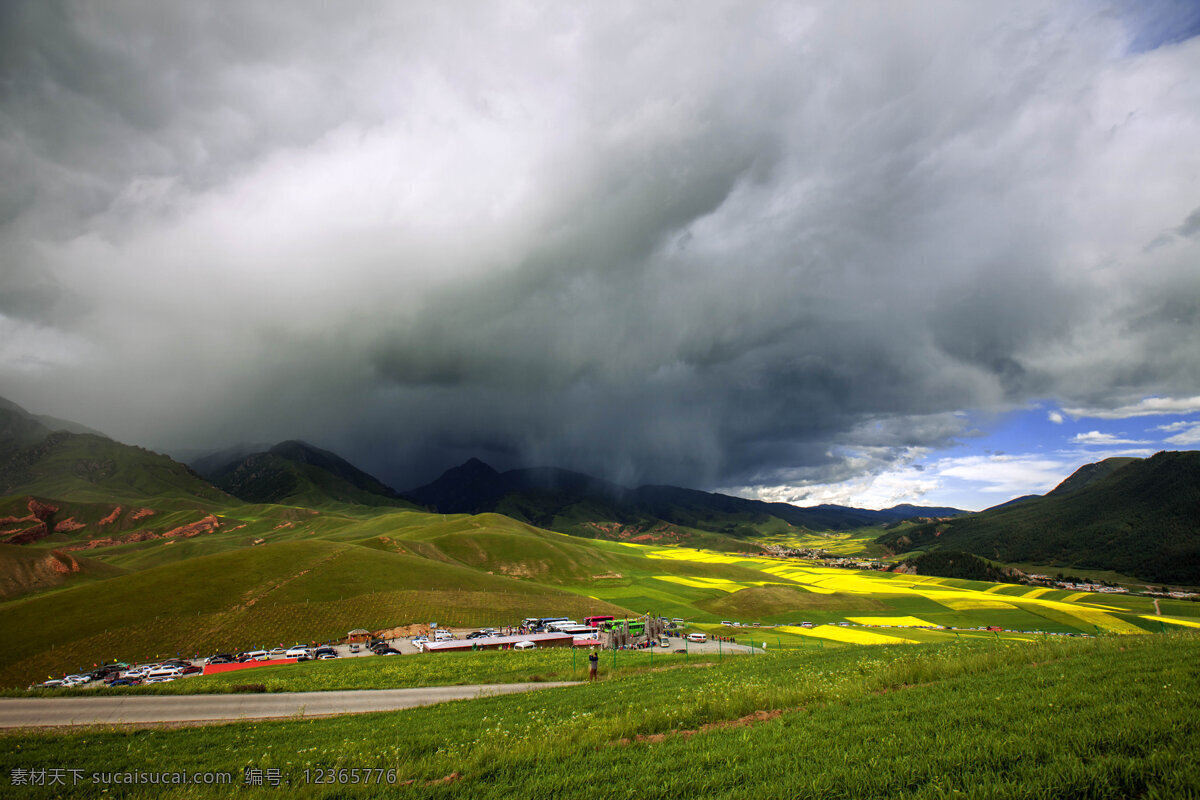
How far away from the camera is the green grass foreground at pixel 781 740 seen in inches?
346

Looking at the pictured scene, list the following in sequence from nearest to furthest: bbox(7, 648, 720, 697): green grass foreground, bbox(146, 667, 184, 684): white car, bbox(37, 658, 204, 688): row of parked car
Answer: bbox(7, 648, 720, 697): green grass foreground
bbox(146, 667, 184, 684): white car
bbox(37, 658, 204, 688): row of parked car

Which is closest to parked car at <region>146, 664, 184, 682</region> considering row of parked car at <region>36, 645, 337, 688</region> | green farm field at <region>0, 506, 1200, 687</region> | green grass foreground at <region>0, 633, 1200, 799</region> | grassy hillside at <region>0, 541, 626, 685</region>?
row of parked car at <region>36, 645, 337, 688</region>

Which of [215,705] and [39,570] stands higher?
[215,705]

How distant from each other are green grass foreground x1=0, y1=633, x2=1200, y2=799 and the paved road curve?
3599mm

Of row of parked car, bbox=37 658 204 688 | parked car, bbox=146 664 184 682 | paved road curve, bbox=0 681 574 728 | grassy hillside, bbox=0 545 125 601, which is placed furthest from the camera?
grassy hillside, bbox=0 545 125 601

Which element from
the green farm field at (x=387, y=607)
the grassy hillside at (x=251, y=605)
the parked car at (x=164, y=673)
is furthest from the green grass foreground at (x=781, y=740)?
the grassy hillside at (x=251, y=605)

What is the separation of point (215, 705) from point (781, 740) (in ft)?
107

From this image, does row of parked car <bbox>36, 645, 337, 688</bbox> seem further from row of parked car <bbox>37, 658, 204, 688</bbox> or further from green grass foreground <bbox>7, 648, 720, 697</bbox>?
green grass foreground <bbox>7, 648, 720, 697</bbox>

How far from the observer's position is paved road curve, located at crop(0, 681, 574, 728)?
25.6 m

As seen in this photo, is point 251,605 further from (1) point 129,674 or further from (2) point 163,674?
(2) point 163,674

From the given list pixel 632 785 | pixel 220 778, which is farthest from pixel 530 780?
pixel 220 778

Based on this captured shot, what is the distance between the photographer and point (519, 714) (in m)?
20.1

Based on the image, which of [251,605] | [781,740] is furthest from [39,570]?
[781,740]

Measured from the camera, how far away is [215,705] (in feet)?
93.9
